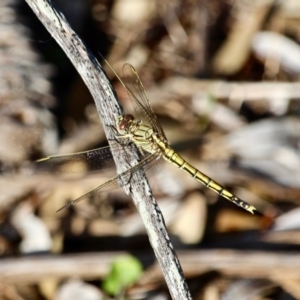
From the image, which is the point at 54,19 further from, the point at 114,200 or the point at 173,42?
the point at 173,42

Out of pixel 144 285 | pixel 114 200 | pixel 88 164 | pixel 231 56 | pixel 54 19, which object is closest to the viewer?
pixel 54 19

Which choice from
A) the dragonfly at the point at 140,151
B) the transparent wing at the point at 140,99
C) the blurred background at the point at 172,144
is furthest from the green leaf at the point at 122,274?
the transparent wing at the point at 140,99

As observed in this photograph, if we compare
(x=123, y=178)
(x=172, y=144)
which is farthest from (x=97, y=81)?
(x=172, y=144)

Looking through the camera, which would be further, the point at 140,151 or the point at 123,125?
the point at 140,151

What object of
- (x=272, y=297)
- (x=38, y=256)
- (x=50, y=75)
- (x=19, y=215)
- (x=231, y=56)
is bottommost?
(x=272, y=297)

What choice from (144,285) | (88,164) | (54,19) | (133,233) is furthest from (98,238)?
(54,19)

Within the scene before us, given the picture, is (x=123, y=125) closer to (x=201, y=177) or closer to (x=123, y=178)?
(x=123, y=178)

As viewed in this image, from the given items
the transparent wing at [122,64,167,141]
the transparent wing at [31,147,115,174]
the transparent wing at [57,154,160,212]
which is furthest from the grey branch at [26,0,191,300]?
the transparent wing at [122,64,167,141]
